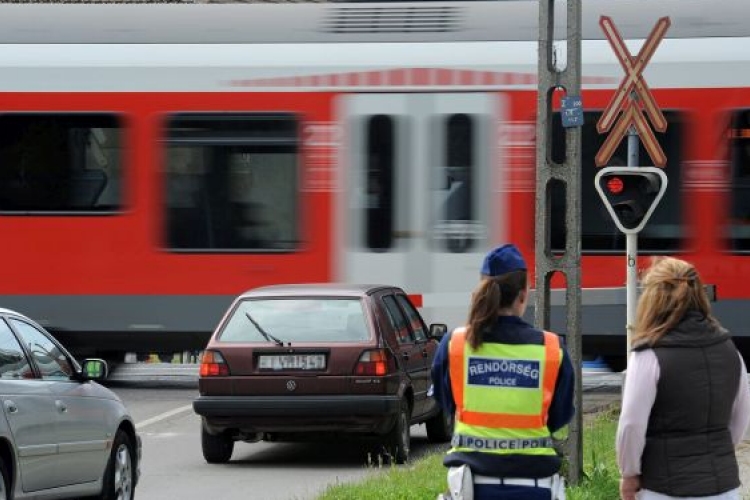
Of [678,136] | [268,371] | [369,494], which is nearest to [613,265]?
[678,136]

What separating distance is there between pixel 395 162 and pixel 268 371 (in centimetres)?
617

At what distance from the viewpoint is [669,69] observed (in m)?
20.0

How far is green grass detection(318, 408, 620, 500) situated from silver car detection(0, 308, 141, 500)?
1319 millimetres

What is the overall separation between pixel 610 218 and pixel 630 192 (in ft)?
22.1

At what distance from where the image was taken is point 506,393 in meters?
6.56

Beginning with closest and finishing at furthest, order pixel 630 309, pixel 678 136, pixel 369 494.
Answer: pixel 369 494, pixel 630 309, pixel 678 136

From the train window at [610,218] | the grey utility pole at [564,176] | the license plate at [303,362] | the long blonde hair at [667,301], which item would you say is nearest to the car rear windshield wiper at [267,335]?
the license plate at [303,362]

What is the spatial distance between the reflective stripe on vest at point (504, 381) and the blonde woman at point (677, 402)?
0.39 meters

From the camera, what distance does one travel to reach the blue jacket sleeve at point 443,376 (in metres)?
6.64

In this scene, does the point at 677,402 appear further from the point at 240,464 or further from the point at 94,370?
the point at 240,464

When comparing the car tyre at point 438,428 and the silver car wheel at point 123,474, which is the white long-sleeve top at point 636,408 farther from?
the car tyre at point 438,428

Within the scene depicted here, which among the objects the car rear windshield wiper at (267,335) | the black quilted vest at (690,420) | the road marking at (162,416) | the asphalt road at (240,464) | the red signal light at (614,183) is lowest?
the road marking at (162,416)

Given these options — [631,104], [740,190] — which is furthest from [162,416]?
[631,104]

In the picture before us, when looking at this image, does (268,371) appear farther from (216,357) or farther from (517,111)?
(517,111)
